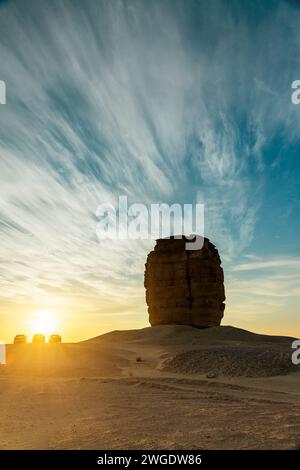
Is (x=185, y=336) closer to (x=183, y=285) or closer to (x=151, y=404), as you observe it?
(x=183, y=285)

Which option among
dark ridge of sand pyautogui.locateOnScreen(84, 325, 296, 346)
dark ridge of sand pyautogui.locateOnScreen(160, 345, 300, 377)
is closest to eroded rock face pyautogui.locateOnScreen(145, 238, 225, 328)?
dark ridge of sand pyautogui.locateOnScreen(84, 325, 296, 346)

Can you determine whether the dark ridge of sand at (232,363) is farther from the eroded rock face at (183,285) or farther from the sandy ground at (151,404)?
the eroded rock face at (183,285)

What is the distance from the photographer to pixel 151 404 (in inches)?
416

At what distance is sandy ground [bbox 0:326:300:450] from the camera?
662cm

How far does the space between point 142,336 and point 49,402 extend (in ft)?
103

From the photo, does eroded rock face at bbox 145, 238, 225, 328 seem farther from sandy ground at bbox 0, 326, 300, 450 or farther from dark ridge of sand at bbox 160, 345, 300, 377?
dark ridge of sand at bbox 160, 345, 300, 377

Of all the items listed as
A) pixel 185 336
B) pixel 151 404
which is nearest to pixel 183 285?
pixel 185 336

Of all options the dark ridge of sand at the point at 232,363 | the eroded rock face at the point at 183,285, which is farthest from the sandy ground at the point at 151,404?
the eroded rock face at the point at 183,285

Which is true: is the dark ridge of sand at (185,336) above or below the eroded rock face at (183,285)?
below

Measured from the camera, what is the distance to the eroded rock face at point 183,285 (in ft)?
154

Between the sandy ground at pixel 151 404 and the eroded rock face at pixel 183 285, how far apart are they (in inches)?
897

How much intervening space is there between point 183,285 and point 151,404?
3744 cm
